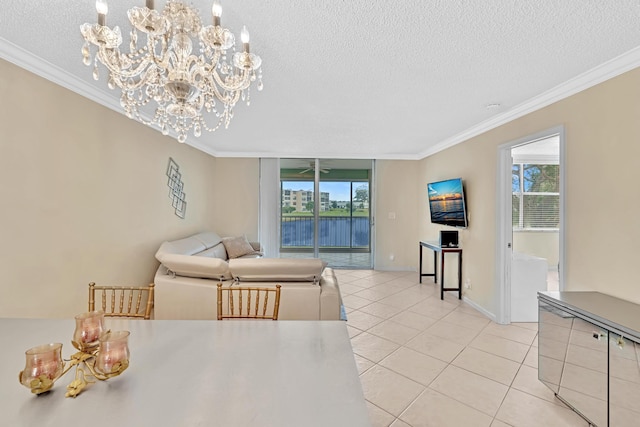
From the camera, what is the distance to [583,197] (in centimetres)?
222

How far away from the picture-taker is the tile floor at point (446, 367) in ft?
6.02

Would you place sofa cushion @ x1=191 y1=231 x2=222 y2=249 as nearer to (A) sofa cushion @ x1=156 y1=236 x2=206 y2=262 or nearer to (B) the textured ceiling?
(A) sofa cushion @ x1=156 y1=236 x2=206 y2=262

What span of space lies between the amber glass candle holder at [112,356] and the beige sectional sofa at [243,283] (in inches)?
62.1

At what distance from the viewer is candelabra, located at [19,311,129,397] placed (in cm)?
87

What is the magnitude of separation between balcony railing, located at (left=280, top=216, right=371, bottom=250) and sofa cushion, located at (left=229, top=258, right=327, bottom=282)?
3.32 m

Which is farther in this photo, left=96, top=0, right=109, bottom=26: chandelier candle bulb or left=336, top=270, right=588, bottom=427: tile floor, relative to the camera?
left=336, top=270, right=588, bottom=427: tile floor

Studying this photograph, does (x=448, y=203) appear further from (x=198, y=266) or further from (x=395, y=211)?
(x=198, y=266)

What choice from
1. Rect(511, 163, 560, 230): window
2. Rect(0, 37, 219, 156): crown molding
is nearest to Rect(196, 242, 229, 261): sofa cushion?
Rect(0, 37, 219, 156): crown molding

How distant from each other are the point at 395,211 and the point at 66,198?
16.8ft

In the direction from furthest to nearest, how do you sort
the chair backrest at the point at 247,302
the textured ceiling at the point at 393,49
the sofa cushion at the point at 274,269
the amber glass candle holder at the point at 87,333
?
the sofa cushion at the point at 274,269, the chair backrest at the point at 247,302, the textured ceiling at the point at 393,49, the amber glass candle holder at the point at 87,333

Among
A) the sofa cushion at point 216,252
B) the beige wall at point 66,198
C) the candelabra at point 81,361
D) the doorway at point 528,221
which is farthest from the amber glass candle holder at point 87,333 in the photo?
the doorway at point 528,221

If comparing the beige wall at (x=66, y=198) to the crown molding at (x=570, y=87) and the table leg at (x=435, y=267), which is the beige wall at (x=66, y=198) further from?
the table leg at (x=435, y=267)

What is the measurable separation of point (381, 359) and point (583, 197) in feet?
7.09

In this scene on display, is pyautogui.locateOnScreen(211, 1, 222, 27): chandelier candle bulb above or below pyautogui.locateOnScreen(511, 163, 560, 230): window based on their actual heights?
above
